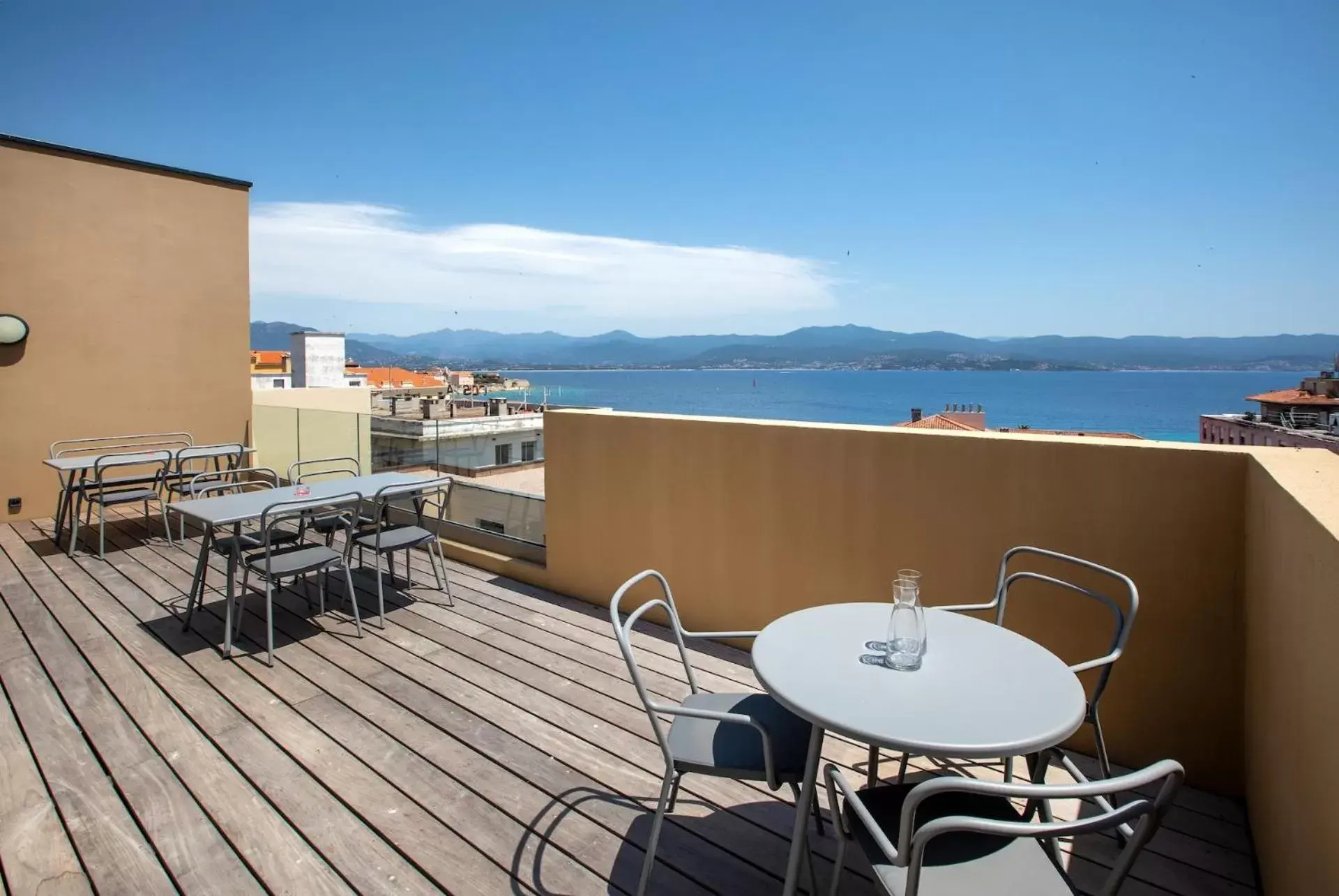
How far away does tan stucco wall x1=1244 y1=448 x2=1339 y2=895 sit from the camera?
1213 millimetres

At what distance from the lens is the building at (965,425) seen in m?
2.89

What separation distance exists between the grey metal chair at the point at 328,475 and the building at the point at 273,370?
4619cm

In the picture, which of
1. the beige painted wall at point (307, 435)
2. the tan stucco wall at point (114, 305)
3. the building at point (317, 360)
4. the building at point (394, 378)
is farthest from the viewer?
the building at point (394, 378)

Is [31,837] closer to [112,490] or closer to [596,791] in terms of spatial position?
[596,791]

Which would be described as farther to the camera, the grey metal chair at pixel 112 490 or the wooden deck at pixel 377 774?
Result: the grey metal chair at pixel 112 490

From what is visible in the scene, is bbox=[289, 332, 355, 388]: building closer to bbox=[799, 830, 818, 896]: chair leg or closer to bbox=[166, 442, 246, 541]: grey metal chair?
bbox=[166, 442, 246, 541]: grey metal chair

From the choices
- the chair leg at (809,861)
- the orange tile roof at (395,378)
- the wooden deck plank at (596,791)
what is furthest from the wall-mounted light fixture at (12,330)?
the orange tile roof at (395,378)

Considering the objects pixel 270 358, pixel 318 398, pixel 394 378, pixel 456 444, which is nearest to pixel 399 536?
pixel 456 444

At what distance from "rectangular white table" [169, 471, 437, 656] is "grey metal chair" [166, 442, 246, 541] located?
104 centimetres

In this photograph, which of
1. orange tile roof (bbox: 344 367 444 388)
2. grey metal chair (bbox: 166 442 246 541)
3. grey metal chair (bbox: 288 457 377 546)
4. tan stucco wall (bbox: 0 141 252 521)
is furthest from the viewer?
orange tile roof (bbox: 344 367 444 388)

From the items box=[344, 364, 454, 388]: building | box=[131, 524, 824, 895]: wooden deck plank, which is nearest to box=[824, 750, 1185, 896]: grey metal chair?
box=[131, 524, 824, 895]: wooden deck plank

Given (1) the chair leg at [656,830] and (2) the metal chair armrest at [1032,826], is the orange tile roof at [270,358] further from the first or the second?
(2) the metal chair armrest at [1032,826]

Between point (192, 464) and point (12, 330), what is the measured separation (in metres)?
1.77

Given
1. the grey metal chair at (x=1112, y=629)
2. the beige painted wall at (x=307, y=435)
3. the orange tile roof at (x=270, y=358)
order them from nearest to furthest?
the grey metal chair at (x=1112, y=629)
the beige painted wall at (x=307, y=435)
the orange tile roof at (x=270, y=358)
